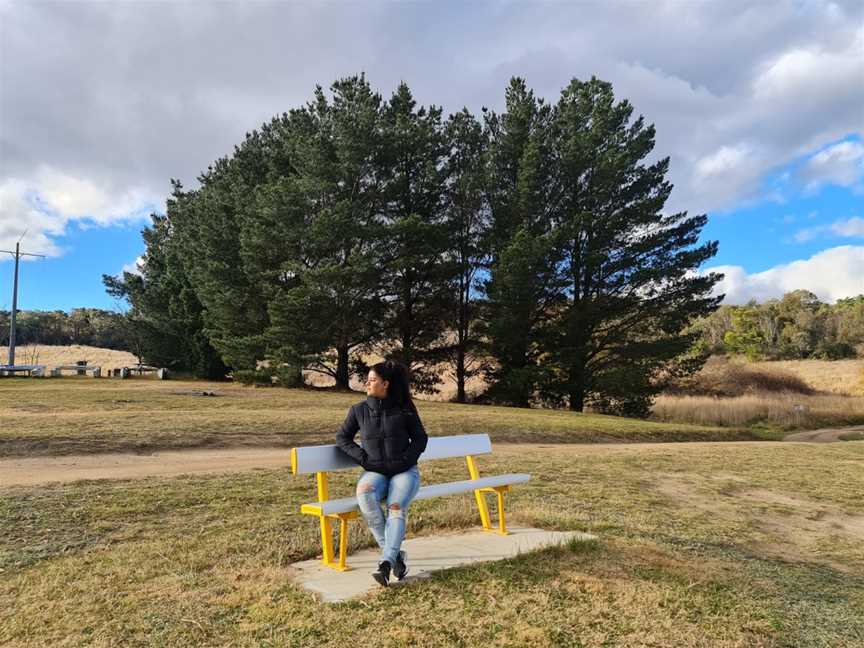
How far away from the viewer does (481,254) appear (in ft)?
92.8

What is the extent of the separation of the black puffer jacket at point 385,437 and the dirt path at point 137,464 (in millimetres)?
4696

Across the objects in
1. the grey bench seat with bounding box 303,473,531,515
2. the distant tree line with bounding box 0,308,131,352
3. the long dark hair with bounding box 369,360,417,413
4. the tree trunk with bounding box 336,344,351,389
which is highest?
the distant tree line with bounding box 0,308,131,352

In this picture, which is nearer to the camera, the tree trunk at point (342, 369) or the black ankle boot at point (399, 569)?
the black ankle boot at point (399, 569)

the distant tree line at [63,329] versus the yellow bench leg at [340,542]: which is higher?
the distant tree line at [63,329]

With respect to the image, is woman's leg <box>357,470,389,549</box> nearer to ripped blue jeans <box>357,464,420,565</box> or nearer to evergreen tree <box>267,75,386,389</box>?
ripped blue jeans <box>357,464,420,565</box>

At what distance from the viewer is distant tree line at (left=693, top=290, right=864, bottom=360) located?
6030 centimetres

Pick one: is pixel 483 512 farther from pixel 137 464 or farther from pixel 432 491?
pixel 137 464

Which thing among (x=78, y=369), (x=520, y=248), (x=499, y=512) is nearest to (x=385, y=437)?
(x=499, y=512)

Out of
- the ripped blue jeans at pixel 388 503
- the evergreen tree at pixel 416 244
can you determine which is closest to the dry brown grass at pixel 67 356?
the evergreen tree at pixel 416 244

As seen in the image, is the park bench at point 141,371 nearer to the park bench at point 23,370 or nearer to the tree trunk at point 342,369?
the park bench at point 23,370

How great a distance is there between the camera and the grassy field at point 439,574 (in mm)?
3482

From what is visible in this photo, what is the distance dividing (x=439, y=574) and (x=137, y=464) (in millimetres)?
6767

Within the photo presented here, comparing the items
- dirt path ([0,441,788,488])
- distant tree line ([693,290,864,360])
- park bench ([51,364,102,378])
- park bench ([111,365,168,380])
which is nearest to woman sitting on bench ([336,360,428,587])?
dirt path ([0,441,788,488])

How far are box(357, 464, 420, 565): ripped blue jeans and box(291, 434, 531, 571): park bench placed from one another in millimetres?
133
